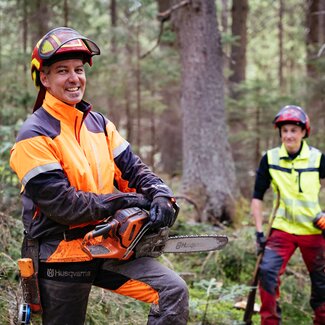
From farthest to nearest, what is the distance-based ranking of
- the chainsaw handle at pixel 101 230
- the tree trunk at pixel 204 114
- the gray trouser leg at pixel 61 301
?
the tree trunk at pixel 204 114, the gray trouser leg at pixel 61 301, the chainsaw handle at pixel 101 230

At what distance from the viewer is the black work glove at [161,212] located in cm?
287

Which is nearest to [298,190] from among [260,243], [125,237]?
[260,243]

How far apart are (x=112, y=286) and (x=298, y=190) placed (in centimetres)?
274

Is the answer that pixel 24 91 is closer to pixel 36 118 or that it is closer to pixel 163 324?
pixel 36 118

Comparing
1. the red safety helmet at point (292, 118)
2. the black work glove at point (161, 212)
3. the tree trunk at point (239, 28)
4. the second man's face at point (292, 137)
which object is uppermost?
the tree trunk at point (239, 28)

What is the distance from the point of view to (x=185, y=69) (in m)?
9.43

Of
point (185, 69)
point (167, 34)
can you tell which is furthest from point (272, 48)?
point (185, 69)

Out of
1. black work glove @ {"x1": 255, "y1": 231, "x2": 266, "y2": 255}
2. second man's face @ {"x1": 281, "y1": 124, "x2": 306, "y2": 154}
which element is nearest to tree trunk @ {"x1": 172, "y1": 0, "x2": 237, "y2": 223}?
black work glove @ {"x1": 255, "y1": 231, "x2": 266, "y2": 255}

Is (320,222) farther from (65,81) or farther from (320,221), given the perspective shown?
(65,81)

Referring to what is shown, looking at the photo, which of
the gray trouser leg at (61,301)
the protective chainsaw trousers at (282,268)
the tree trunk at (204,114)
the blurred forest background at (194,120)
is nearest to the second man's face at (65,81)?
the gray trouser leg at (61,301)

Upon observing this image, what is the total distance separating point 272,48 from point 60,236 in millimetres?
24607

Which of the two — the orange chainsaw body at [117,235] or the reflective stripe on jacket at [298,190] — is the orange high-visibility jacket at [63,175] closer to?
the orange chainsaw body at [117,235]

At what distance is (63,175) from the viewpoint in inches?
113

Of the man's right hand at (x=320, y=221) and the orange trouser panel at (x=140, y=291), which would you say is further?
the man's right hand at (x=320, y=221)
